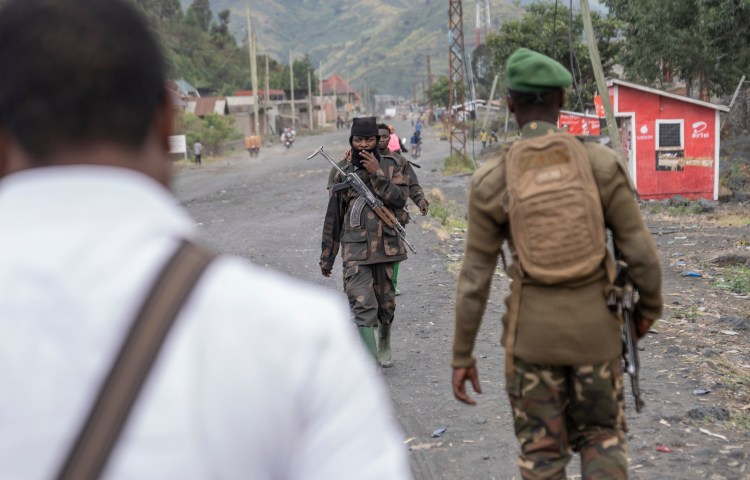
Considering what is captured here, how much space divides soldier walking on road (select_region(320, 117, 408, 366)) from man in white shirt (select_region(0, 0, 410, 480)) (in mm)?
5252

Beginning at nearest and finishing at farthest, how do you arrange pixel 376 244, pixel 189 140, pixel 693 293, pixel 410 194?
1. pixel 376 244
2. pixel 410 194
3. pixel 693 293
4. pixel 189 140

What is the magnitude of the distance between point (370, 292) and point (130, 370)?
5449 millimetres

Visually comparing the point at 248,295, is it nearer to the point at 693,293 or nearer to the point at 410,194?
the point at 410,194

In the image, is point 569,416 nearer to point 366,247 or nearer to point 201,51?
point 366,247

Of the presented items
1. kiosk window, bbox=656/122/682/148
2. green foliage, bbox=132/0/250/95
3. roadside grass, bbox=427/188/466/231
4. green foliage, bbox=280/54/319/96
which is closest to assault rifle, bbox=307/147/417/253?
roadside grass, bbox=427/188/466/231

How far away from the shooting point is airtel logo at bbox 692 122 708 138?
778 inches

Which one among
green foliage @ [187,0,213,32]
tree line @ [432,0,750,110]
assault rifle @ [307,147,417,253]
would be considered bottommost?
assault rifle @ [307,147,417,253]

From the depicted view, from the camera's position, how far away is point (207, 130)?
4531 centimetres

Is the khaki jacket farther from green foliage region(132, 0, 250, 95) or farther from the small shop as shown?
green foliage region(132, 0, 250, 95)

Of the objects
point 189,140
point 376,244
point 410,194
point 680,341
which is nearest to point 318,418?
point 376,244

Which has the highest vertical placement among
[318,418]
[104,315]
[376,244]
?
[104,315]

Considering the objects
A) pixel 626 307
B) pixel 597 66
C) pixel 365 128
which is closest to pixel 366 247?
pixel 365 128

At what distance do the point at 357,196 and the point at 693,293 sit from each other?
15.8 ft

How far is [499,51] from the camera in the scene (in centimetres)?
4369
